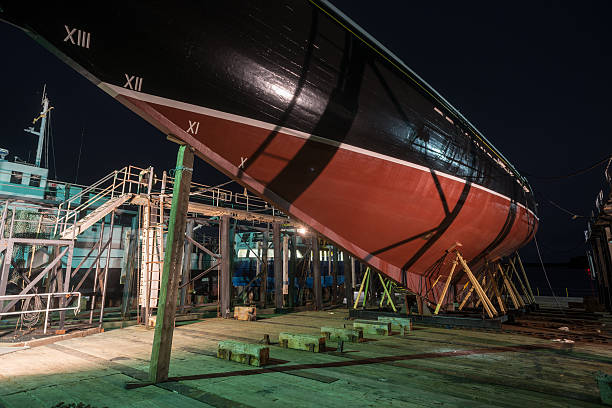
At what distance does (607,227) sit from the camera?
52.0ft

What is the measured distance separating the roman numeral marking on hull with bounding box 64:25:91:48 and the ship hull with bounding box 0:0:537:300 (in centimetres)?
1

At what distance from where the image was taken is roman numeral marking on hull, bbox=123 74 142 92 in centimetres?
459

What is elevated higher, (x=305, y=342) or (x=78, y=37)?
(x=78, y=37)

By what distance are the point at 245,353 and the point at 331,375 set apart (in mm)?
1956

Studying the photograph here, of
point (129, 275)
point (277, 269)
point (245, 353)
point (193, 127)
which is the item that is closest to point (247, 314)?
point (277, 269)

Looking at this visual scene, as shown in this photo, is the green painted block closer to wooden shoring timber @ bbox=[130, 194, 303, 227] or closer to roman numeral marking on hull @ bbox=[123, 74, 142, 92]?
roman numeral marking on hull @ bbox=[123, 74, 142, 92]

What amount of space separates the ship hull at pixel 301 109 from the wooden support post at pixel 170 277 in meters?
0.49

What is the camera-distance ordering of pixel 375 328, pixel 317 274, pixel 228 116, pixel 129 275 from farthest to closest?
pixel 317 274
pixel 129 275
pixel 375 328
pixel 228 116

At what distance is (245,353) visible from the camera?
6.58m

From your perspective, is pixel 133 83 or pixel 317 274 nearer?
pixel 133 83

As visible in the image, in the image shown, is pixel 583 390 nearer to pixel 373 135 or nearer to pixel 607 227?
pixel 373 135

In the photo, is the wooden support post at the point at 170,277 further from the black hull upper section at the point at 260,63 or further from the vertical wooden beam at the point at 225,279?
the vertical wooden beam at the point at 225,279

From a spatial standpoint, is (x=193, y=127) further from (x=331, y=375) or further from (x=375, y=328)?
(x=375, y=328)

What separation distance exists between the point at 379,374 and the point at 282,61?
6085mm
